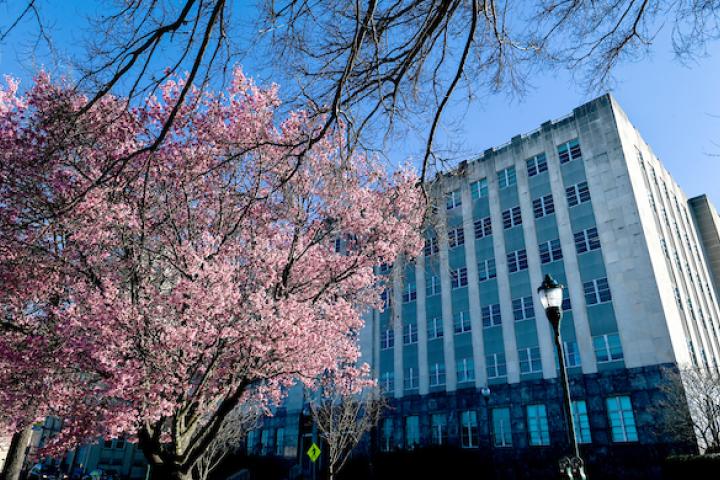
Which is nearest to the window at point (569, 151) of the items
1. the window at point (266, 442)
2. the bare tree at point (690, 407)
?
the bare tree at point (690, 407)

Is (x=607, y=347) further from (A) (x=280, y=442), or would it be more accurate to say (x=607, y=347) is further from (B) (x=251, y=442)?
(B) (x=251, y=442)

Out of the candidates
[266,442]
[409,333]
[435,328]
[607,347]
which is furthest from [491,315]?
[266,442]

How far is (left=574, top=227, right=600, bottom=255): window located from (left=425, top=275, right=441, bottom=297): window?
1160 cm

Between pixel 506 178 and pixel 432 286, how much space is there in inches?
426

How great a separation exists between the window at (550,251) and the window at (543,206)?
239cm

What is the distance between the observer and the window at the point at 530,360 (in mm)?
32497

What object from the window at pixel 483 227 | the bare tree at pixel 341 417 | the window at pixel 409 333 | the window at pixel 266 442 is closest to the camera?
the bare tree at pixel 341 417

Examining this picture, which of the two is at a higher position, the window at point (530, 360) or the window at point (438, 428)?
the window at point (530, 360)

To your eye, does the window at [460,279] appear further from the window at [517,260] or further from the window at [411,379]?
the window at [411,379]

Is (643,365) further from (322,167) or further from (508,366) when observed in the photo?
(322,167)

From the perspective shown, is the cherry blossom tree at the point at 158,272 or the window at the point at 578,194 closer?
the cherry blossom tree at the point at 158,272

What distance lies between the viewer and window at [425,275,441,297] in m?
40.4

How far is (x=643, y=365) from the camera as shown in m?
27.8

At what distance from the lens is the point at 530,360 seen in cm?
3288
